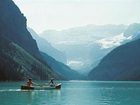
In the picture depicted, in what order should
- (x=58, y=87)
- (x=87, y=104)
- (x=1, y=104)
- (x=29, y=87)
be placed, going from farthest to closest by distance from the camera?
Answer: 1. (x=58, y=87)
2. (x=29, y=87)
3. (x=87, y=104)
4. (x=1, y=104)

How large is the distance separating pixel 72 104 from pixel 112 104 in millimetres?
9343

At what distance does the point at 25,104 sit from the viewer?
3452 inches

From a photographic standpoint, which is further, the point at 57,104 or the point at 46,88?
the point at 46,88

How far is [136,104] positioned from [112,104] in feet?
17.1

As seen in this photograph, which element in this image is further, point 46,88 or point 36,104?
point 46,88

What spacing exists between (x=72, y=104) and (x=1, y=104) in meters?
15.0

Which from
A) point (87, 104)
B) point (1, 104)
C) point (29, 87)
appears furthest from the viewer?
point (29, 87)

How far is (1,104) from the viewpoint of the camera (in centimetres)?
8525

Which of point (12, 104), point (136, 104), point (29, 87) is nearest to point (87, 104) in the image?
point (136, 104)

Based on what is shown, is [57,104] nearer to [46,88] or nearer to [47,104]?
[47,104]

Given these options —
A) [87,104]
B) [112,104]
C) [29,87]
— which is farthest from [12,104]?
[29,87]

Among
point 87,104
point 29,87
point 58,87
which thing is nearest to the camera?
point 87,104

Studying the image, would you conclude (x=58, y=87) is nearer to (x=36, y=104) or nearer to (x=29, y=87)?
(x=29, y=87)

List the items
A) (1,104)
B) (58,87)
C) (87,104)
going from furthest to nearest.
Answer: (58,87), (87,104), (1,104)
